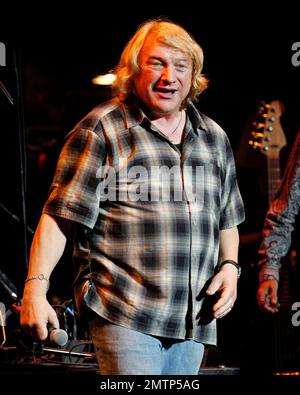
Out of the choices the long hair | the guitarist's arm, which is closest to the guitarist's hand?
the guitarist's arm

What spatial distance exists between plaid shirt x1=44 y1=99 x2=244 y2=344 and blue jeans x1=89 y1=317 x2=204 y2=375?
0.12 feet

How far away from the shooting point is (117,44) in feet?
19.4

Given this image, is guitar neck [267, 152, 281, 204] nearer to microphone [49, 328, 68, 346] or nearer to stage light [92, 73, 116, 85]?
stage light [92, 73, 116, 85]

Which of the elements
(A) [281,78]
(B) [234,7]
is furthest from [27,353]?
(A) [281,78]

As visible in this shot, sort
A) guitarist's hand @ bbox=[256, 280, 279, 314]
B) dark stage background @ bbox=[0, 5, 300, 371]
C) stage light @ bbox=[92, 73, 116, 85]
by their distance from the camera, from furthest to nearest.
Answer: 1. stage light @ bbox=[92, 73, 116, 85]
2. dark stage background @ bbox=[0, 5, 300, 371]
3. guitarist's hand @ bbox=[256, 280, 279, 314]

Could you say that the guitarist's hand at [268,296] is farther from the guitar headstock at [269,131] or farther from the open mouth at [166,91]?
the open mouth at [166,91]

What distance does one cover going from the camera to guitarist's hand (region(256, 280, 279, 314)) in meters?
4.09

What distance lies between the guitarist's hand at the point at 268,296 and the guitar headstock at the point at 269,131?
1.50 m

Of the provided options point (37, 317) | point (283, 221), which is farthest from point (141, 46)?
point (283, 221)

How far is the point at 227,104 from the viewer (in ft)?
20.5

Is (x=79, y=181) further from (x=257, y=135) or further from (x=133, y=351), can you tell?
(x=257, y=135)
